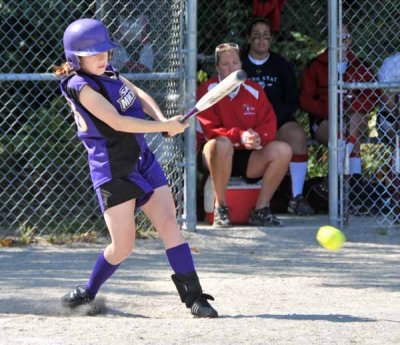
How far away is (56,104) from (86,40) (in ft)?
12.7

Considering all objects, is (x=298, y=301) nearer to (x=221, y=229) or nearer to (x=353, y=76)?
(x=221, y=229)

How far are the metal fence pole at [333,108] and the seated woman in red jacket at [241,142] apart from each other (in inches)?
14.5

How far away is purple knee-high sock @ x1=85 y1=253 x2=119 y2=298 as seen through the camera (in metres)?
5.79

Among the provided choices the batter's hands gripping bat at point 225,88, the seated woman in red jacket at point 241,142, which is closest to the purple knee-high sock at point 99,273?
the batter's hands gripping bat at point 225,88

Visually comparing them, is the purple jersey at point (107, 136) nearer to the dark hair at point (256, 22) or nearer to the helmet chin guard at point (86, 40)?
the helmet chin guard at point (86, 40)

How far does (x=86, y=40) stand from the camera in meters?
5.45

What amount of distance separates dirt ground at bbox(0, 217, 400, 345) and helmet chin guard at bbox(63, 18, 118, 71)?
142 centimetres

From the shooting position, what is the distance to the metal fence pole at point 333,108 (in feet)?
27.4

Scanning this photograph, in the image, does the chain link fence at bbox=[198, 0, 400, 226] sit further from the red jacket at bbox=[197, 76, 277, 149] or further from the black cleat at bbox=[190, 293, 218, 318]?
the black cleat at bbox=[190, 293, 218, 318]

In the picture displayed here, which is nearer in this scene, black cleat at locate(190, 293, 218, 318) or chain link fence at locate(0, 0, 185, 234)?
black cleat at locate(190, 293, 218, 318)

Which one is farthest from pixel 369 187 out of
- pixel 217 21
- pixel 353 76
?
pixel 217 21

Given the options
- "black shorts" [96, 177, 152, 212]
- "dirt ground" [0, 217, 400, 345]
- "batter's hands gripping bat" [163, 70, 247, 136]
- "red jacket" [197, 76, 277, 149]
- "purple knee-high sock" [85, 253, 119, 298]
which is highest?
"batter's hands gripping bat" [163, 70, 247, 136]

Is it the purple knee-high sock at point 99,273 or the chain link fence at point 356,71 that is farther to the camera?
the chain link fence at point 356,71

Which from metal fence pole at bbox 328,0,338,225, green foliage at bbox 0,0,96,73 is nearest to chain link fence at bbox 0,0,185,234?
green foliage at bbox 0,0,96,73
